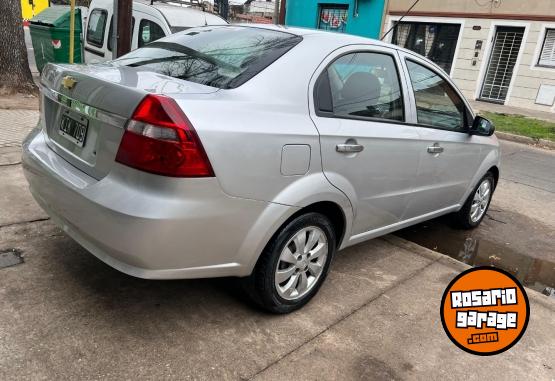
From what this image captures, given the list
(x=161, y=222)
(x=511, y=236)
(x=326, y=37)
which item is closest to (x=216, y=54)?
(x=326, y=37)

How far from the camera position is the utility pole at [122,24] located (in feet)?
20.2

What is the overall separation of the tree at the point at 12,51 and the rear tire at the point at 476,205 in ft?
25.1

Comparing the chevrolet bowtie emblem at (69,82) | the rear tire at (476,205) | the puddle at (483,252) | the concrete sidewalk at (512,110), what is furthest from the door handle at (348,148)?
the concrete sidewalk at (512,110)

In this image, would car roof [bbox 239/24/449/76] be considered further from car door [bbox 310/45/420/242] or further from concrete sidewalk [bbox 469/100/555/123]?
concrete sidewalk [bbox 469/100/555/123]

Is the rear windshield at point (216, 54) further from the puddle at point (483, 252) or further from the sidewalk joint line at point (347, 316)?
the puddle at point (483, 252)

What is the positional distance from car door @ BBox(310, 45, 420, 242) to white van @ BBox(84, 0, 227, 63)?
5332mm

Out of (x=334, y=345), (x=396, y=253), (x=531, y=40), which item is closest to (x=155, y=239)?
(x=334, y=345)

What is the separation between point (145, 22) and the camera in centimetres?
824

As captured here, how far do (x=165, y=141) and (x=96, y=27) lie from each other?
812 cm

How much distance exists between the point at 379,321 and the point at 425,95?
1.73 metres

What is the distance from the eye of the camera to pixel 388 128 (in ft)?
10.3

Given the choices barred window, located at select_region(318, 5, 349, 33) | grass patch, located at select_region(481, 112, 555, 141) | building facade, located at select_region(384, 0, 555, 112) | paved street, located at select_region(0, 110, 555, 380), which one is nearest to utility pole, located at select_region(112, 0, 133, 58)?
paved street, located at select_region(0, 110, 555, 380)

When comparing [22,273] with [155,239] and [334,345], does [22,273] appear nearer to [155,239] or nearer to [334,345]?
[155,239]

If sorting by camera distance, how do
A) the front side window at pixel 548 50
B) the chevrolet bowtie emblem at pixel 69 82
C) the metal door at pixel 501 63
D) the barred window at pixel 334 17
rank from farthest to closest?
the barred window at pixel 334 17
the metal door at pixel 501 63
the front side window at pixel 548 50
the chevrolet bowtie emblem at pixel 69 82
